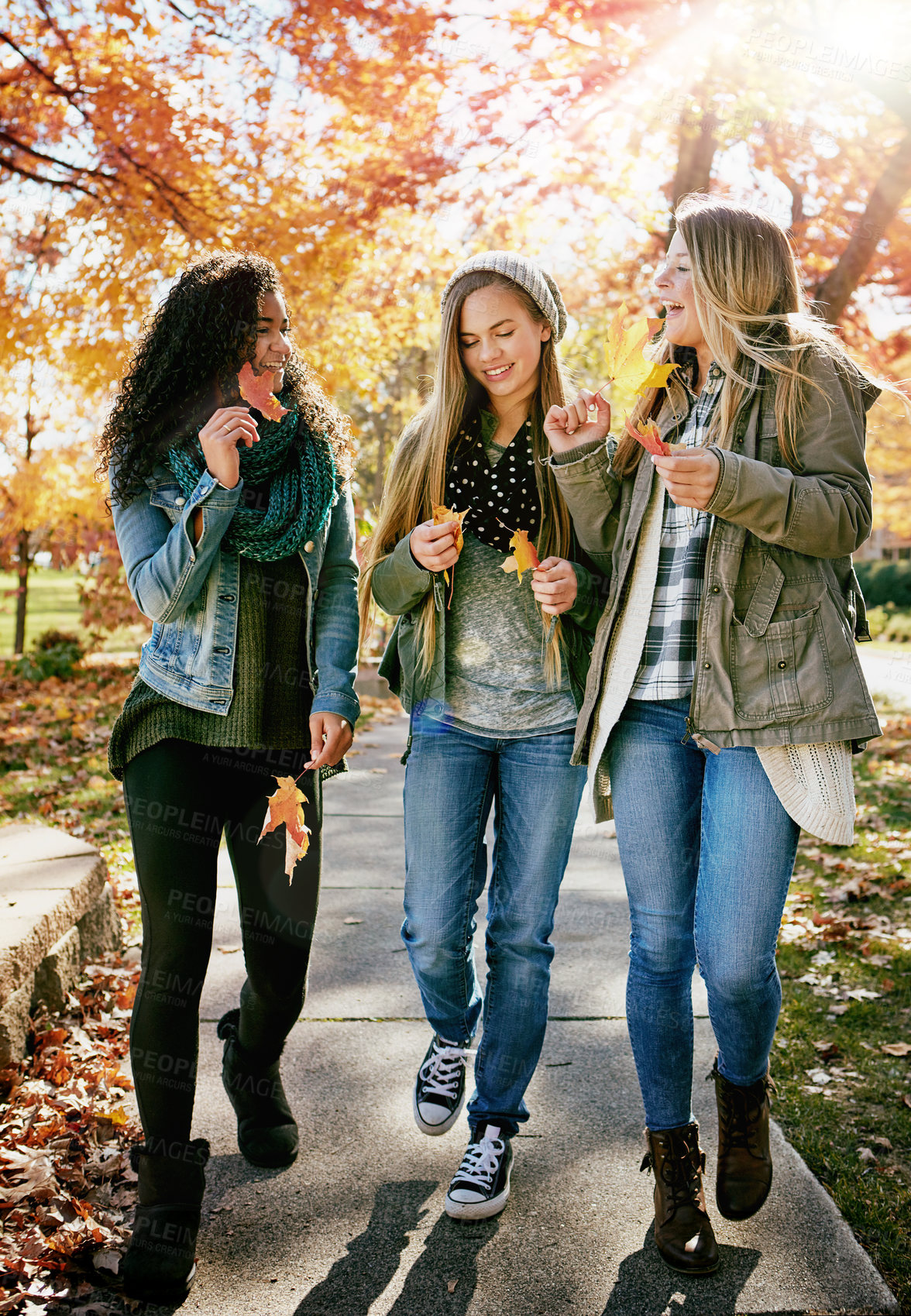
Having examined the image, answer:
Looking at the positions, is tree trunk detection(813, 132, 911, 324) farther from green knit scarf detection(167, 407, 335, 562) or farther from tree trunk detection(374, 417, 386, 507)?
tree trunk detection(374, 417, 386, 507)

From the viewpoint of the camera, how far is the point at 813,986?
4.01m

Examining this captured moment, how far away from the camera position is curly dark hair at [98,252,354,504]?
247 centimetres

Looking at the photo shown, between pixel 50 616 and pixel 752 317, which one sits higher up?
pixel 752 317

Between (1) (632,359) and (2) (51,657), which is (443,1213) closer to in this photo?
(1) (632,359)

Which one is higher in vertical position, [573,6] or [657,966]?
[573,6]

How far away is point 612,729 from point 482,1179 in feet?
3.73

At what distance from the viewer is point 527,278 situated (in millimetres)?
2633

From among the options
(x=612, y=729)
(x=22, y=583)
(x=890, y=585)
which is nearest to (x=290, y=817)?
(x=612, y=729)

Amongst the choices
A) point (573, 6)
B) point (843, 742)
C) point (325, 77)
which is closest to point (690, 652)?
point (843, 742)

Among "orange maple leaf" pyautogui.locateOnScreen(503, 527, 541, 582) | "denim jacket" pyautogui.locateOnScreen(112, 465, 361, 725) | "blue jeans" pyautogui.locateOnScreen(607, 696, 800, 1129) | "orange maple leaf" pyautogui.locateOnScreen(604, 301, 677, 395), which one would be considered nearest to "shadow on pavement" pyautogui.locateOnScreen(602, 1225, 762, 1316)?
"blue jeans" pyautogui.locateOnScreen(607, 696, 800, 1129)

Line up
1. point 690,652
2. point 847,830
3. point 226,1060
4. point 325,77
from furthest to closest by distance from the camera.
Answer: point 325,77 → point 226,1060 → point 690,652 → point 847,830

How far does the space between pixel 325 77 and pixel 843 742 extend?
735 centimetres

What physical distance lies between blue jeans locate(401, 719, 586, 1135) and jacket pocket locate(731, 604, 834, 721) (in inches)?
21.3

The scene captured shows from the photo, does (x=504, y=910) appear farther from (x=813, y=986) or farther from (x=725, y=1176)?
(x=813, y=986)
